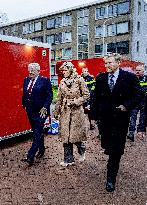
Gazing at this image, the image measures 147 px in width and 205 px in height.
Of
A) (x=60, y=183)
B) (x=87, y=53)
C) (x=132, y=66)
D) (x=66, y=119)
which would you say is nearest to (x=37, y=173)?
(x=60, y=183)

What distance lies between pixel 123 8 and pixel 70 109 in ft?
145

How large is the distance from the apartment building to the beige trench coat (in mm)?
41222

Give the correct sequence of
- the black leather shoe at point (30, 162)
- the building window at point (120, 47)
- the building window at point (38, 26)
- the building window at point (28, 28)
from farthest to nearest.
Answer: the building window at point (28, 28) → the building window at point (38, 26) → the building window at point (120, 47) → the black leather shoe at point (30, 162)

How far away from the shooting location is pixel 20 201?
17.1 feet

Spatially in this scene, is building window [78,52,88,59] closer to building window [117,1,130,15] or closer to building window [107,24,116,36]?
building window [107,24,116,36]

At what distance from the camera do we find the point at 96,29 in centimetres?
5291

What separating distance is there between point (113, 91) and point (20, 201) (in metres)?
2.06

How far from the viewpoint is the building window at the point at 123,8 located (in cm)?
4872

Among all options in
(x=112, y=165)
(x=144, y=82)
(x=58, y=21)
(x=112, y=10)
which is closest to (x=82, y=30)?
(x=58, y=21)

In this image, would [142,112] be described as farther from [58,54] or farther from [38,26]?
[38,26]

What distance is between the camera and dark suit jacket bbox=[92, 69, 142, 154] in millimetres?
5660

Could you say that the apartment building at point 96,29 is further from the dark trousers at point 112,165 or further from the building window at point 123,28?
the dark trousers at point 112,165

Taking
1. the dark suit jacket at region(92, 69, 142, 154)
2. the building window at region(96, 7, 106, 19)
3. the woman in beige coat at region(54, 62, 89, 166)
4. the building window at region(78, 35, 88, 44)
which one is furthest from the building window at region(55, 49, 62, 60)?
the dark suit jacket at region(92, 69, 142, 154)

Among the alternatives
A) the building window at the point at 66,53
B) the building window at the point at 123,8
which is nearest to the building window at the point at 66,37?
the building window at the point at 66,53
